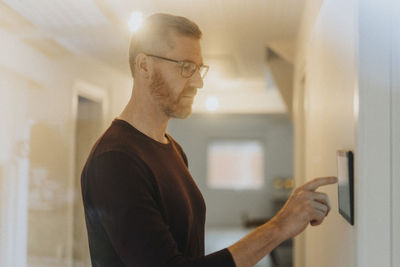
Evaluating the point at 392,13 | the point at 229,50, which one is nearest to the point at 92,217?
the point at 392,13

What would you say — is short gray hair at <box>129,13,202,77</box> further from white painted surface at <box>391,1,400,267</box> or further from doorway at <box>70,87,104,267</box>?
white painted surface at <box>391,1,400,267</box>

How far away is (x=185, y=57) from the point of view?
94 centimetres

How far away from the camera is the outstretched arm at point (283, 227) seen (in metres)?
0.82

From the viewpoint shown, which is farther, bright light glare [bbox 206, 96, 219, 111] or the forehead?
bright light glare [bbox 206, 96, 219, 111]

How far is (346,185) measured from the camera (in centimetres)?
85

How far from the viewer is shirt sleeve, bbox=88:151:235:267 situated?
2.50 ft

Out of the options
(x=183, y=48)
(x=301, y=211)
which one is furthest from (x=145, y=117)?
(x=301, y=211)

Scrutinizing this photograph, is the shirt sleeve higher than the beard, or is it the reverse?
the beard

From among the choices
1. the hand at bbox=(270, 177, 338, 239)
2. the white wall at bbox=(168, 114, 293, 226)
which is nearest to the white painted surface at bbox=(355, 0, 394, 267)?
the hand at bbox=(270, 177, 338, 239)

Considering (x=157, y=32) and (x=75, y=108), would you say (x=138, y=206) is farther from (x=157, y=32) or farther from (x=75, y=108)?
(x=75, y=108)

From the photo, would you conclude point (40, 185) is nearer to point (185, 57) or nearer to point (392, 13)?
point (185, 57)

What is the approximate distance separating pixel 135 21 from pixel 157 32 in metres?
0.26

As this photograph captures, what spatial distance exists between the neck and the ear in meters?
0.06

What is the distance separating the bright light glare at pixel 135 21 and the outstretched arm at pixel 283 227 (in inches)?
22.2
